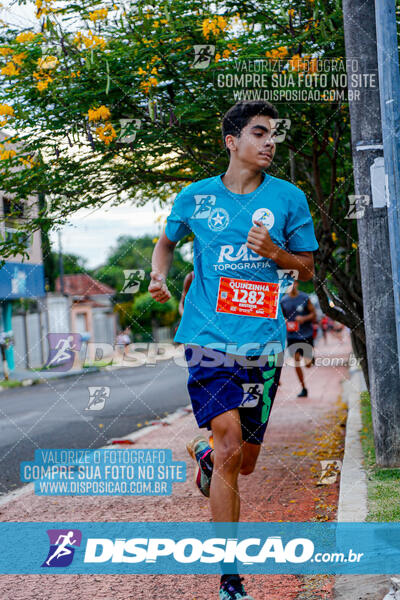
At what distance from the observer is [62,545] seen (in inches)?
164

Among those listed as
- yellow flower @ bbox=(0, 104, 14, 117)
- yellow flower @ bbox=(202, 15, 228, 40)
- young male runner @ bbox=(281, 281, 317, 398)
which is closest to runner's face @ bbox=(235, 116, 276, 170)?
yellow flower @ bbox=(202, 15, 228, 40)

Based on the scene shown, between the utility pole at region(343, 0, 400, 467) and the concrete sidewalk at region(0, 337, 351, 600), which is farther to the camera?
the utility pole at region(343, 0, 400, 467)

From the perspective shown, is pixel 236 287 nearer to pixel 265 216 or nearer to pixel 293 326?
pixel 265 216

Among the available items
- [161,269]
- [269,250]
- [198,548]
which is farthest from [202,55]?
[198,548]

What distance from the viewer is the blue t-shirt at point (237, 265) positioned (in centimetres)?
337

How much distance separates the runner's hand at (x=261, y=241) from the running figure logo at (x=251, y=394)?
0.58 metres

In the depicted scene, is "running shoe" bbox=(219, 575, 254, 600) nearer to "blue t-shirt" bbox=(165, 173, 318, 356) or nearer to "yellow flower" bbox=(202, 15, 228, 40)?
"blue t-shirt" bbox=(165, 173, 318, 356)

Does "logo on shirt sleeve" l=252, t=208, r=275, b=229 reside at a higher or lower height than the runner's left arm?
higher

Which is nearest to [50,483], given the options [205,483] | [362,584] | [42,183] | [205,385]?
[42,183]

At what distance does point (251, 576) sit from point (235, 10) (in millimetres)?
4025

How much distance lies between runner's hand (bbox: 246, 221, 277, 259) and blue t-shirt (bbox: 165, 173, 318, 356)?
0.17 meters

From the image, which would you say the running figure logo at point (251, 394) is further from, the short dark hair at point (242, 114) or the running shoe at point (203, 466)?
the short dark hair at point (242, 114)

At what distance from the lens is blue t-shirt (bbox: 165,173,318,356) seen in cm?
337

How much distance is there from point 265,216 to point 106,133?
217 cm
